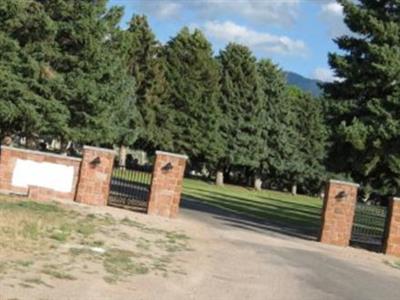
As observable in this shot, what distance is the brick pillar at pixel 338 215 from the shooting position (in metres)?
23.5

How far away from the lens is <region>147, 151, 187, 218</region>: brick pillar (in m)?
23.7

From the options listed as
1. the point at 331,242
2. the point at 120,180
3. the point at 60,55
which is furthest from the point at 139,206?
the point at 60,55

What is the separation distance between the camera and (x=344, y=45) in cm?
2919

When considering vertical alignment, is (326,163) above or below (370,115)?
below

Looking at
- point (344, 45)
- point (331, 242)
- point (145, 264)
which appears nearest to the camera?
point (145, 264)

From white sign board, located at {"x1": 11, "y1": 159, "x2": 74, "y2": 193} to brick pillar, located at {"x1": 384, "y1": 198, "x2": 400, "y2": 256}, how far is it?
9.51 meters

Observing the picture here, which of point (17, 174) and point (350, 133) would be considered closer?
point (17, 174)

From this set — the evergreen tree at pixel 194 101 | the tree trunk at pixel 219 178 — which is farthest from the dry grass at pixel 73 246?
the tree trunk at pixel 219 178

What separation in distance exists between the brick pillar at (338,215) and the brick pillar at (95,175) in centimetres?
660

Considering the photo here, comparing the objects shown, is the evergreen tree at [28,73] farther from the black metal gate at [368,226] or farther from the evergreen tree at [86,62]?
the black metal gate at [368,226]

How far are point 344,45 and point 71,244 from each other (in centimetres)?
1743

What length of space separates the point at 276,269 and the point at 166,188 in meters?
8.86

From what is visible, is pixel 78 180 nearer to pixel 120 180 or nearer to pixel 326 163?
pixel 120 180

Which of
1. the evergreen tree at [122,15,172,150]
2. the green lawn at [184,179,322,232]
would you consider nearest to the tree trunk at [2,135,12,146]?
the green lawn at [184,179,322,232]
